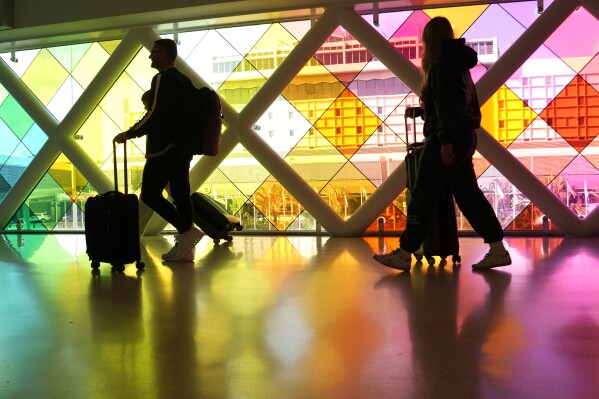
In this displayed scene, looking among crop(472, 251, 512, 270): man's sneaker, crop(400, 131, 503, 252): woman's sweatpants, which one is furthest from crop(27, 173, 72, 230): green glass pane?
crop(472, 251, 512, 270): man's sneaker

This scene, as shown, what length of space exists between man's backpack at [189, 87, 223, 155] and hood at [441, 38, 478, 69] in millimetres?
2150

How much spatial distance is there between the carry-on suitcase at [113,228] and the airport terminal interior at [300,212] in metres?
0.15

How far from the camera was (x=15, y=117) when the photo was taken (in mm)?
9719

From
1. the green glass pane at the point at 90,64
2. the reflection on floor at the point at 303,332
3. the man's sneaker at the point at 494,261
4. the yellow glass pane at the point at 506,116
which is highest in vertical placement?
the green glass pane at the point at 90,64

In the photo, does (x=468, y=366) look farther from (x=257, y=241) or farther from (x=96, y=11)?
(x=96, y=11)

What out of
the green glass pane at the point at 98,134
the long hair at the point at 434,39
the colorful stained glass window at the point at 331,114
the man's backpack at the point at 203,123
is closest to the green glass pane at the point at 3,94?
the colorful stained glass window at the point at 331,114

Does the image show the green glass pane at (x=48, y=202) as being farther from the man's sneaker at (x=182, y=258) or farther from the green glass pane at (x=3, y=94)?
the man's sneaker at (x=182, y=258)

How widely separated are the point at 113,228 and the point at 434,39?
3.05 metres

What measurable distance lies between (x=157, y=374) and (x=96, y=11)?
23.7 ft

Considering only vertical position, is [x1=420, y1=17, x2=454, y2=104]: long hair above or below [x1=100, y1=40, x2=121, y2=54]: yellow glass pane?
below

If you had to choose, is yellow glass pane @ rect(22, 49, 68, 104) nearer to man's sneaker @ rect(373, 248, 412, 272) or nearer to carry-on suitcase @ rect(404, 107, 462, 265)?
carry-on suitcase @ rect(404, 107, 462, 265)

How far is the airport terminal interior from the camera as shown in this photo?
207cm

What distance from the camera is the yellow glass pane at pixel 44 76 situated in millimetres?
9461

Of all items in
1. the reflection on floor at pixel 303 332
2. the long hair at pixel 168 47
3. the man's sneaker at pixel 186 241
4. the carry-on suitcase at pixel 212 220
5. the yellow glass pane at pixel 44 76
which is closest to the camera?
the reflection on floor at pixel 303 332
